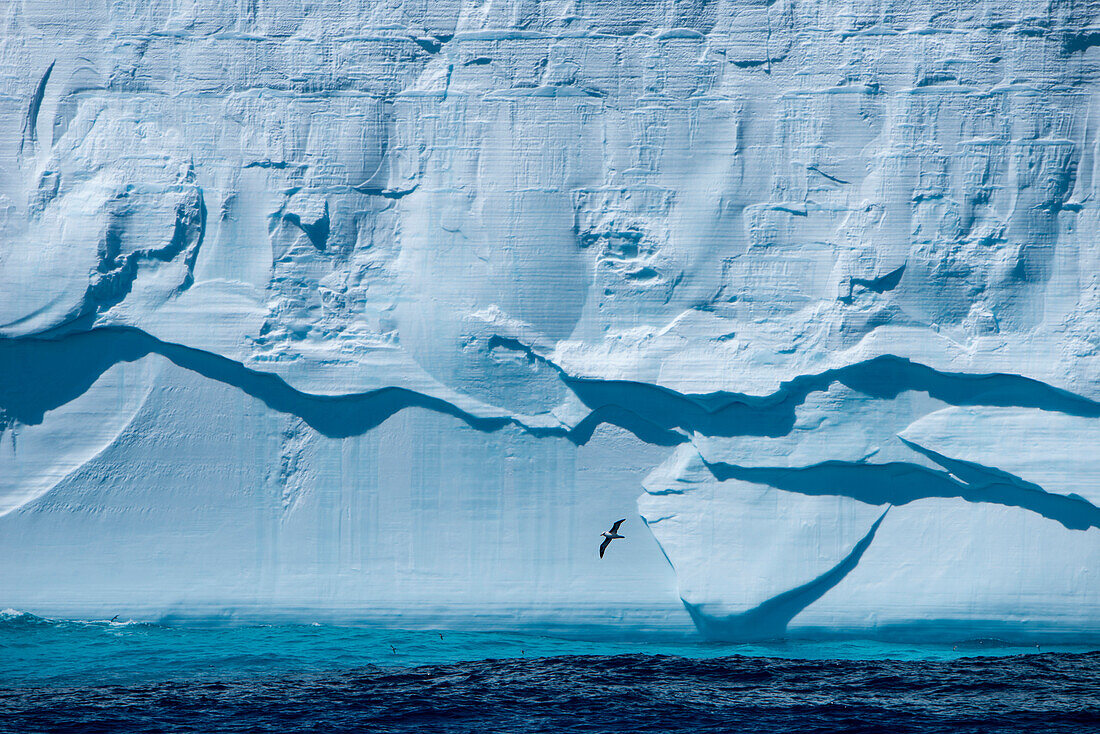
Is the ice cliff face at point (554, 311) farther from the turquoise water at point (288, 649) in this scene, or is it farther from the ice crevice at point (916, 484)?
the turquoise water at point (288, 649)

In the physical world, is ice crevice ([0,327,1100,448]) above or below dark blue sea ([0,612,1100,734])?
above

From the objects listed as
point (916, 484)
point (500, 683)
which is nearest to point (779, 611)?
point (916, 484)

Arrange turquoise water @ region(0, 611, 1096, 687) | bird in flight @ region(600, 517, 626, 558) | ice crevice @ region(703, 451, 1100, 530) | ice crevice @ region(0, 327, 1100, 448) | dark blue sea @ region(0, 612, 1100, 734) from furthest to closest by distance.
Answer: ice crevice @ region(0, 327, 1100, 448) < ice crevice @ region(703, 451, 1100, 530) < bird in flight @ region(600, 517, 626, 558) < turquoise water @ region(0, 611, 1096, 687) < dark blue sea @ region(0, 612, 1100, 734)

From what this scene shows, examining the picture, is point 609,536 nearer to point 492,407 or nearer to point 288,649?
point 492,407

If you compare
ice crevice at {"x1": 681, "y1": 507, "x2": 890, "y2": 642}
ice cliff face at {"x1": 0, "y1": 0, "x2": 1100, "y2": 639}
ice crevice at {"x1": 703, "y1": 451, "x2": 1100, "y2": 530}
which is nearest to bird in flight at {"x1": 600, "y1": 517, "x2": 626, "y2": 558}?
ice cliff face at {"x1": 0, "y1": 0, "x2": 1100, "y2": 639}

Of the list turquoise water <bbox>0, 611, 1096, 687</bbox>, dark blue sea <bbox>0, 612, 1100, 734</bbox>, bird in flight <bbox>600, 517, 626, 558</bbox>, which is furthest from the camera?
bird in flight <bbox>600, 517, 626, 558</bbox>

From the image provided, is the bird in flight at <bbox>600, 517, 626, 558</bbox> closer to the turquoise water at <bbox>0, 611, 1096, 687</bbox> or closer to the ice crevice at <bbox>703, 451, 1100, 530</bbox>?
the turquoise water at <bbox>0, 611, 1096, 687</bbox>

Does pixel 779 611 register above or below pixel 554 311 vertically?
below
